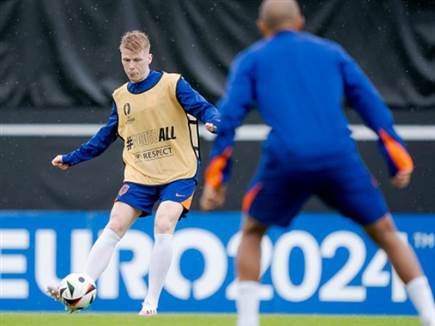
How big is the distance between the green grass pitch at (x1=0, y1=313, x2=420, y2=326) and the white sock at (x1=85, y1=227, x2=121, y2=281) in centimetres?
48

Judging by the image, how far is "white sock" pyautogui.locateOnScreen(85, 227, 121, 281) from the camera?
9.28 m

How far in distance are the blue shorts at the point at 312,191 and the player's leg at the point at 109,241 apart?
271cm

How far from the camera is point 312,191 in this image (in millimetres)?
6703

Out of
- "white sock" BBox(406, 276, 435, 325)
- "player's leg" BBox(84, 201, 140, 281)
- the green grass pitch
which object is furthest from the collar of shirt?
"white sock" BBox(406, 276, 435, 325)

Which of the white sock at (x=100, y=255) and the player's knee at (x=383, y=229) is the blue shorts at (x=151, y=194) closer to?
the white sock at (x=100, y=255)

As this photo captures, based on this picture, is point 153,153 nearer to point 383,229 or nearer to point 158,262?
point 158,262

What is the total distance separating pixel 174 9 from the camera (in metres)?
11.8

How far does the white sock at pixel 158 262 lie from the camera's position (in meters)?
9.38

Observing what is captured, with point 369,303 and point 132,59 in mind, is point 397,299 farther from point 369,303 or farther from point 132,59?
point 132,59

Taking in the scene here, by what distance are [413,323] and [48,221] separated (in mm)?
3580

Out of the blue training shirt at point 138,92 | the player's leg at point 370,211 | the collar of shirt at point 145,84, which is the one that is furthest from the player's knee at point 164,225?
the player's leg at point 370,211

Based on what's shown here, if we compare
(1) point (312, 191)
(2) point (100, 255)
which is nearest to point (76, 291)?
(2) point (100, 255)

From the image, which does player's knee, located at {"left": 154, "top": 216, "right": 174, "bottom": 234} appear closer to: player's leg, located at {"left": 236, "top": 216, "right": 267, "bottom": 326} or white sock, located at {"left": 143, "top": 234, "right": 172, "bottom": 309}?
white sock, located at {"left": 143, "top": 234, "right": 172, "bottom": 309}

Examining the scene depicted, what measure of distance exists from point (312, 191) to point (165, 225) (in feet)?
9.16
